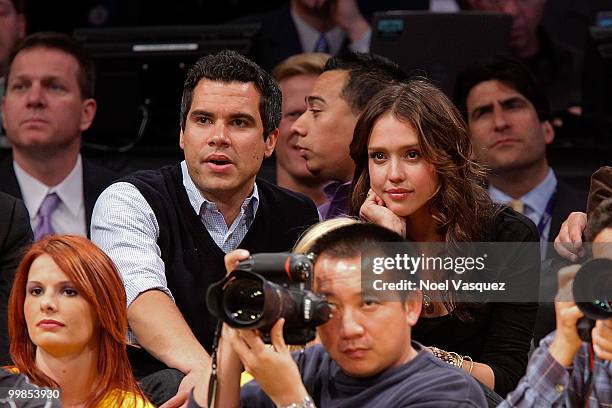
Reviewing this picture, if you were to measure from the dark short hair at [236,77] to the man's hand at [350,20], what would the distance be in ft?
3.77

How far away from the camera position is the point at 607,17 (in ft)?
12.3

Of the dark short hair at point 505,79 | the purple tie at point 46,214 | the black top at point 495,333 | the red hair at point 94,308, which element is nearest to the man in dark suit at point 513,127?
the dark short hair at point 505,79

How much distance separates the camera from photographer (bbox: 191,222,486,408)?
185 centimetres

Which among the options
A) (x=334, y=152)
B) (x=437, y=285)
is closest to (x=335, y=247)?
(x=437, y=285)

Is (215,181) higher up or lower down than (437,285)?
higher up

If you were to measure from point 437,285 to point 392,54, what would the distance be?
4.64 feet

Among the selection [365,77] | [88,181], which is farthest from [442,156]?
[88,181]

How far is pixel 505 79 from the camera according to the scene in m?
3.44

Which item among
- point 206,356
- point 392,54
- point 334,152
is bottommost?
point 206,356

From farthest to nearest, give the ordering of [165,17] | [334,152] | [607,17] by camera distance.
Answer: [165,17] → [607,17] → [334,152]

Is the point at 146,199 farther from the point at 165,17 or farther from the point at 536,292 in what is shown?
the point at 165,17

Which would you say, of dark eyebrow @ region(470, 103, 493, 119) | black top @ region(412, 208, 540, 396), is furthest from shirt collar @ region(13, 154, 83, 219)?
black top @ region(412, 208, 540, 396)

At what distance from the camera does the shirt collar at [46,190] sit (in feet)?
11.1

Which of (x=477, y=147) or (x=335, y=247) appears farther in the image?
(x=477, y=147)
